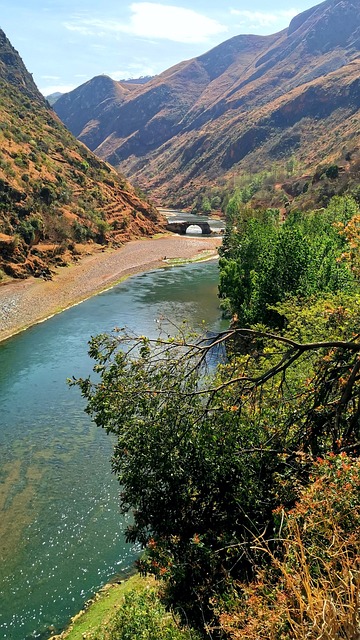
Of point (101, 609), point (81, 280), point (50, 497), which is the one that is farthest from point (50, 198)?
point (101, 609)

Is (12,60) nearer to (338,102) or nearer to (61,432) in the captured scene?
(338,102)

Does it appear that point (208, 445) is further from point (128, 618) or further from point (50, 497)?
point (50, 497)

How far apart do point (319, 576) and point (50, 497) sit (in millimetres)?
16404

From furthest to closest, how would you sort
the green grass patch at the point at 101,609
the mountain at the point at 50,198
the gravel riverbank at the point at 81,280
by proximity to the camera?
the mountain at the point at 50,198, the gravel riverbank at the point at 81,280, the green grass patch at the point at 101,609

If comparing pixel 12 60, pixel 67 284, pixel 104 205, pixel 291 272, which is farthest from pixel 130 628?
pixel 12 60

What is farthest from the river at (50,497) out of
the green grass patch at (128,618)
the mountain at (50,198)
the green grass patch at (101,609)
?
the mountain at (50,198)

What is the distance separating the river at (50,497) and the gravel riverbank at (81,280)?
753cm

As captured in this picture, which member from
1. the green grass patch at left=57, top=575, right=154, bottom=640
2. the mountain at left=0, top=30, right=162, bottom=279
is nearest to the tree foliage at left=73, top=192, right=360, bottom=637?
the green grass patch at left=57, top=575, right=154, bottom=640

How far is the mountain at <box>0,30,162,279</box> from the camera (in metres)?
66.4

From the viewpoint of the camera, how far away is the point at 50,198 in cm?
7956

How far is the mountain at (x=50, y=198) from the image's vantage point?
6638cm

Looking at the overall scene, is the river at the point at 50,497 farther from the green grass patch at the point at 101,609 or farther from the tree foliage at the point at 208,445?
the tree foliage at the point at 208,445

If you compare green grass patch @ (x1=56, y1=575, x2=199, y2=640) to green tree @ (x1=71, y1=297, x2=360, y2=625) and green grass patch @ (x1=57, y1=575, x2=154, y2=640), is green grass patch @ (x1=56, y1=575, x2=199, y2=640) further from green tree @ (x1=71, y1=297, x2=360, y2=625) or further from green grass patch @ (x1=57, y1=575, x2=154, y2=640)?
green tree @ (x1=71, y1=297, x2=360, y2=625)

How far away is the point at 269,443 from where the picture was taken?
412 inches
